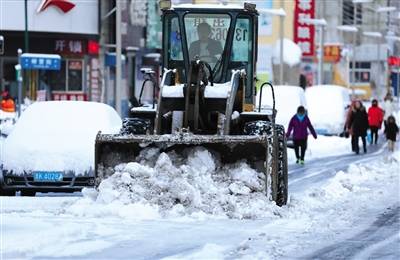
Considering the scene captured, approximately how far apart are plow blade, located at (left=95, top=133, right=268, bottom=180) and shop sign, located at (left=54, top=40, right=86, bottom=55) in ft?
92.4

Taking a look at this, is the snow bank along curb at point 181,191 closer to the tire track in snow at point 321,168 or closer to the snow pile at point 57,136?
the snow pile at point 57,136

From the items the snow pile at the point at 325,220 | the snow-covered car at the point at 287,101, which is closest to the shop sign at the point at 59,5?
the snow-covered car at the point at 287,101

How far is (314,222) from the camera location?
35.8 ft

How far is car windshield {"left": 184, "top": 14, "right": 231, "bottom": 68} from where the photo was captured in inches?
526

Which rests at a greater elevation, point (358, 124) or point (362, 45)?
point (362, 45)

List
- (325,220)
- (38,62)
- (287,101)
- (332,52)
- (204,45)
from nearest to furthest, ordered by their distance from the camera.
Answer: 1. (325,220)
2. (204,45)
3. (287,101)
4. (38,62)
5. (332,52)

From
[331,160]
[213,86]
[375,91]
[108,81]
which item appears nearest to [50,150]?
[213,86]

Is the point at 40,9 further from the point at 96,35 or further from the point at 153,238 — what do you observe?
the point at 153,238

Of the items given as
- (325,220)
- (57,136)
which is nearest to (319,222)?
(325,220)

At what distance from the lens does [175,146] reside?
1154cm

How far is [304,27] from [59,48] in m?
23.2

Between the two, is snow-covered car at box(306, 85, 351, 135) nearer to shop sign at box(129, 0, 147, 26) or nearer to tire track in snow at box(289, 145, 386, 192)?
tire track in snow at box(289, 145, 386, 192)

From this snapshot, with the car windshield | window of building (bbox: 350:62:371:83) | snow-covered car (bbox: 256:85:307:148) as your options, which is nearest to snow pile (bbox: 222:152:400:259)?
the car windshield

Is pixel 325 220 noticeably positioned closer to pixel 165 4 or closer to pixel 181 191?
pixel 181 191
